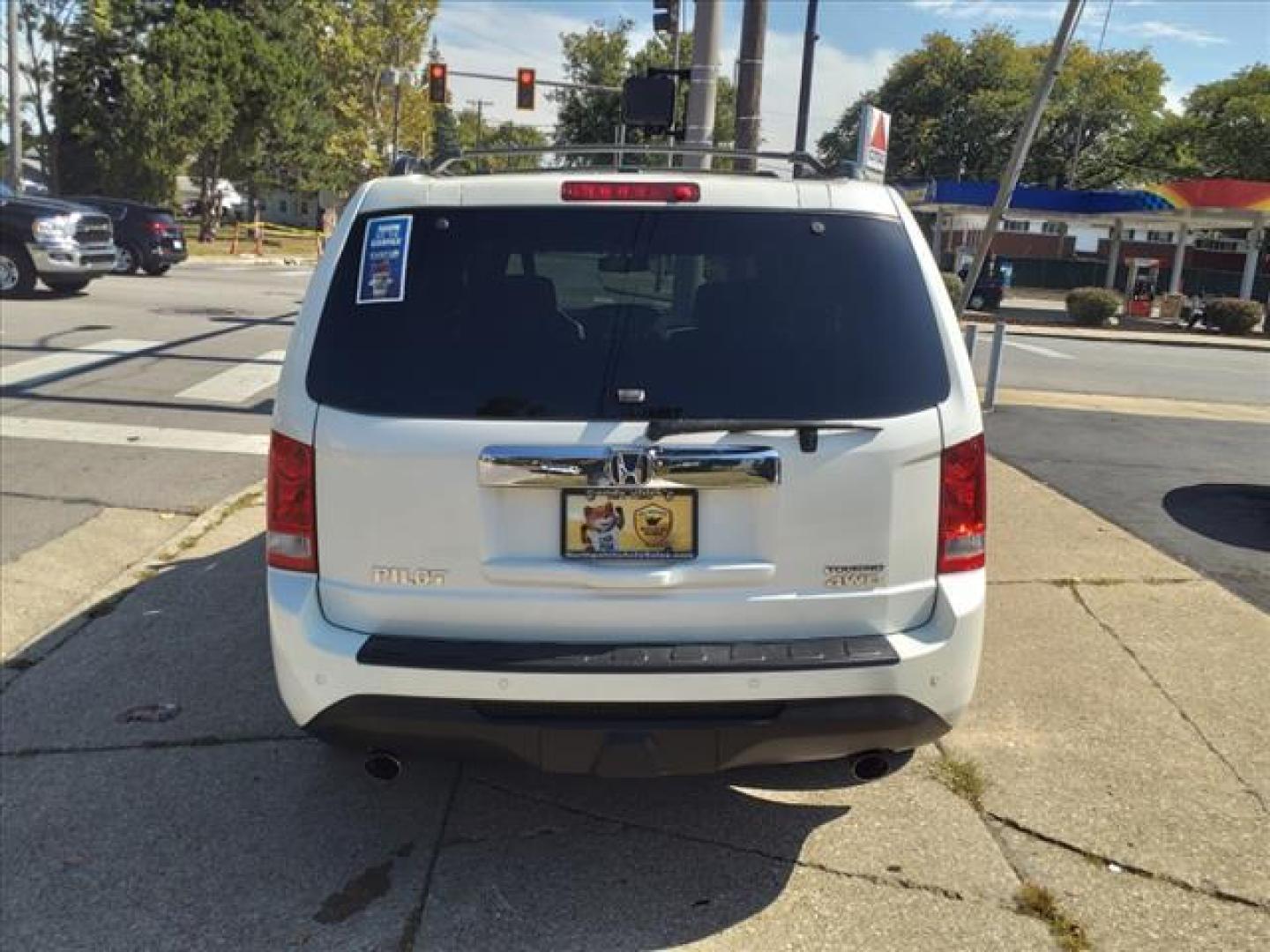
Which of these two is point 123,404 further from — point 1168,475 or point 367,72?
point 367,72

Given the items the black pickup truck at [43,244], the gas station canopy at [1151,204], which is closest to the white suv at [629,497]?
the black pickup truck at [43,244]

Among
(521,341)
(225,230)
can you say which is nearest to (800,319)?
(521,341)

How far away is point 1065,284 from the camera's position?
58812 millimetres

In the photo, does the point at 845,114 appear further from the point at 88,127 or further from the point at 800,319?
the point at 800,319

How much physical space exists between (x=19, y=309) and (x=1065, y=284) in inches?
2177

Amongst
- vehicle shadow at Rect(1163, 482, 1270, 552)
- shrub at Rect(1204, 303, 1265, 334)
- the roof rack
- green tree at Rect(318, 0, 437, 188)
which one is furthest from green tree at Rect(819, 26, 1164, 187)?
the roof rack

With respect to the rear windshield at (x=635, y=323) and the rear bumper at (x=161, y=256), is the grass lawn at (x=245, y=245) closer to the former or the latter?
the rear bumper at (x=161, y=256)

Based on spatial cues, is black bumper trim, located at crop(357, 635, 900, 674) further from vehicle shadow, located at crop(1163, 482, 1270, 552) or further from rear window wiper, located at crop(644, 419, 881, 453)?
vehicle shadow, located at crop(1163, 482, 1270, 552)

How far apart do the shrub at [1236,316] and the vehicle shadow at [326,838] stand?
2933 centimetres

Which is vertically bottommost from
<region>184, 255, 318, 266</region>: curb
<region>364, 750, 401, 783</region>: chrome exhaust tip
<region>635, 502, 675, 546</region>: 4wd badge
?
<region>364, 750, 401, 783</region>: chrome exhaust tip

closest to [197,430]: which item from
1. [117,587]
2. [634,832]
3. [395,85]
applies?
[117,587]

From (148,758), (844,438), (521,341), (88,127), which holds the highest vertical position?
(88,127)

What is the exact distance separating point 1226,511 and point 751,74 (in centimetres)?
625

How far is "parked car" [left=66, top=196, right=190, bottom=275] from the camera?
835 inches
